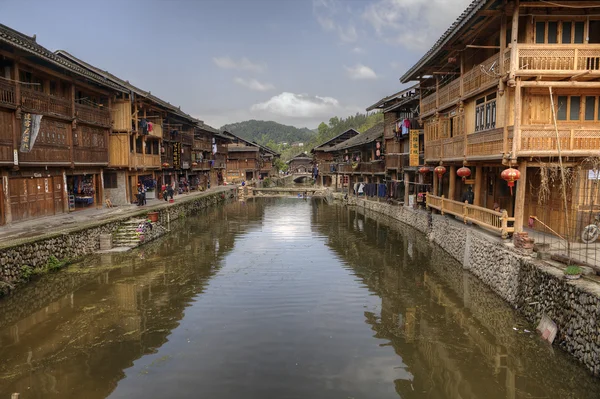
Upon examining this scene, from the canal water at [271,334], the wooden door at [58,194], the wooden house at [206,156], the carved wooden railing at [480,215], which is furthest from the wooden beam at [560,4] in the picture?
the wooden house at [206,156]

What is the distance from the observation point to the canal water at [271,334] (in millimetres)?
9773

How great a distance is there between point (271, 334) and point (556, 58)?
1467 centimetres

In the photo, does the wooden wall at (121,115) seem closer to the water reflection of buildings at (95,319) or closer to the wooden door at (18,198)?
the wooden door at (18,198)

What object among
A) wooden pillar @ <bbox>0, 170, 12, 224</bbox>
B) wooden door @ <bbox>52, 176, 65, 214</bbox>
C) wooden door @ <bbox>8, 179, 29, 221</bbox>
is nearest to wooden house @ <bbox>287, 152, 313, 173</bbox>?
wooden door @ <bbox>52, 176, 65, 214</bbox>

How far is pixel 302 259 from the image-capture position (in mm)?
22234

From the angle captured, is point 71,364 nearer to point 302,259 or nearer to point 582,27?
point 302,259

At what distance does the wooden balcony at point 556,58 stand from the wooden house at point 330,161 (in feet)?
149

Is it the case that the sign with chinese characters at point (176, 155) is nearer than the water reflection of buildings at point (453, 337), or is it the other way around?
the water reflection of buildings at point (453, 337)

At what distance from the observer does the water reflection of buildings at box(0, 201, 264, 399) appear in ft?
33.0

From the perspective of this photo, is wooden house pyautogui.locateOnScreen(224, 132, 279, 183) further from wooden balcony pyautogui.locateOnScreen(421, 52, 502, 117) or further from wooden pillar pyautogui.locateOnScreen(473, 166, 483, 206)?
wooden pillar pyautogui.locateOnScreen(473, 166, 483, 206)

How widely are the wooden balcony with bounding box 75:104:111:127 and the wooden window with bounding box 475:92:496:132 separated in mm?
24300

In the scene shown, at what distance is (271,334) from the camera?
1252 centimetres

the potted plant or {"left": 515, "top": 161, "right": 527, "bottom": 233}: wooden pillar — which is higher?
{"left": 515, "top": 161, "right": 527, "bottom": 233}: wooden pillar

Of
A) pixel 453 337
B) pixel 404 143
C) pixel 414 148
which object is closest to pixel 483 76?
pixel 453 337
